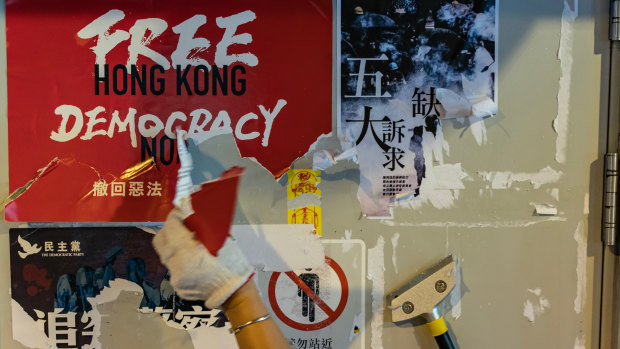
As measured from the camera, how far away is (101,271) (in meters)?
0.93

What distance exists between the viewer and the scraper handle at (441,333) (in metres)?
0.91

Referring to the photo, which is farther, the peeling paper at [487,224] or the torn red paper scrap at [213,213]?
the peeling paper at [487,224]

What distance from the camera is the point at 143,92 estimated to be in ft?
3.01

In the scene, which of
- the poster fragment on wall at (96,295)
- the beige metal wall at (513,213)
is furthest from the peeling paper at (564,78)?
the poster fragment on wall at (96,295)

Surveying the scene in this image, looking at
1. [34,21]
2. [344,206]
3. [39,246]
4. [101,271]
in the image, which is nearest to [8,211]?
[39,246]

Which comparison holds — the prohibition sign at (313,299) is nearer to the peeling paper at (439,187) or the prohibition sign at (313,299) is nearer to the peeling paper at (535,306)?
the peeling paper at (439,187)

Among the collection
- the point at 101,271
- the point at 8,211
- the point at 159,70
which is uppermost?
the point at 159,70

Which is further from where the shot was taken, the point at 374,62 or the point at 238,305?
the point at 374,62

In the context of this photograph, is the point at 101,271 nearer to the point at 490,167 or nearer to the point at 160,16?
the point at 160,16

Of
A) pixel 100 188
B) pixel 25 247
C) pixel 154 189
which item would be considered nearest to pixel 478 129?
pixel 154 189

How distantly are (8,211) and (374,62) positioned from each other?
0.77 metres

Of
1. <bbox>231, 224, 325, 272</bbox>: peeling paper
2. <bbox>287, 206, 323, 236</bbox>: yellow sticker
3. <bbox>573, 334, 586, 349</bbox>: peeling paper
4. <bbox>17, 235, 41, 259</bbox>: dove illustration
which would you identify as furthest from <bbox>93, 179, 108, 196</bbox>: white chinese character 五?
<bbox>573, 334, 586, 349</bbox>: peeling paper

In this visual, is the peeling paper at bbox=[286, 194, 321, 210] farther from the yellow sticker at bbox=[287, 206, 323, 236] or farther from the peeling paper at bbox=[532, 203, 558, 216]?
the peeling paper at bbox=[532, 203, 558, 216]

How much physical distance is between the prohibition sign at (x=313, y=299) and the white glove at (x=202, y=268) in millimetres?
242
